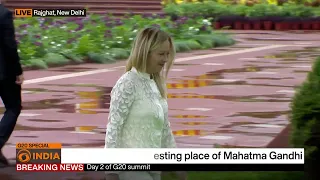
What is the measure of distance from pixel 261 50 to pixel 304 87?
59.9 feet

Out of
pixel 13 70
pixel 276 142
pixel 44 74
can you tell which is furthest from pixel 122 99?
pixel 44 74

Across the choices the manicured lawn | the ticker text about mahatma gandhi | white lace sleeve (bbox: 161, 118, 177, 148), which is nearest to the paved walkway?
the manicured lawn

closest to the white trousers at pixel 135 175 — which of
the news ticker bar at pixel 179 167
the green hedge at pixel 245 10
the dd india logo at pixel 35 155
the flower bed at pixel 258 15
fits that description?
the news ticker bar at pixel 179 167

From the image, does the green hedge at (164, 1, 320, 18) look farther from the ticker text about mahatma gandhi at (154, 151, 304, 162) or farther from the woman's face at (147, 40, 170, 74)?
the woman's face at (147, 40, 170, 74)

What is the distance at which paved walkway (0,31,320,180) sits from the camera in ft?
34.2

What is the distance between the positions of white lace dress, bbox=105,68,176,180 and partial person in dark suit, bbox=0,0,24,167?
335 cm

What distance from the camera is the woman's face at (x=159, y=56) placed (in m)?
4.83

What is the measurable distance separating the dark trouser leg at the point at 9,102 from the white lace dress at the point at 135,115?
341cm

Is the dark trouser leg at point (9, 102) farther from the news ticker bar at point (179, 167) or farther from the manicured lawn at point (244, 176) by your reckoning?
the manicured lawn at point (244, 176)

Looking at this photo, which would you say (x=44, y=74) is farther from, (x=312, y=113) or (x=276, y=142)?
(x=312, y=113)

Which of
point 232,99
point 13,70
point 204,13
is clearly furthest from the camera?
point 204,13

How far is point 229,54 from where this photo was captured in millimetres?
23375

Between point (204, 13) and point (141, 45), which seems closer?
point (141, 45)

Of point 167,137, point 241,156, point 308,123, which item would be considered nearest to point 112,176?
point 167,137
